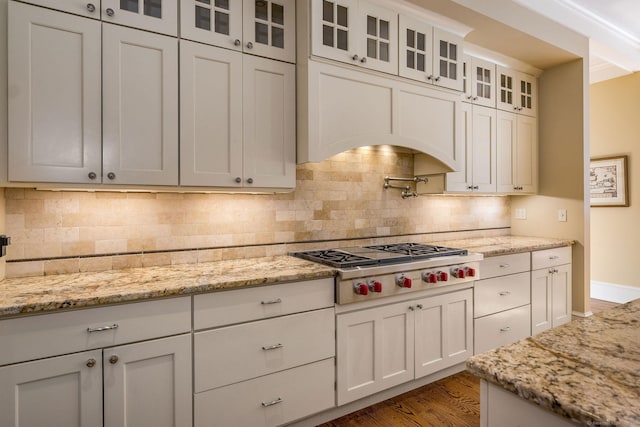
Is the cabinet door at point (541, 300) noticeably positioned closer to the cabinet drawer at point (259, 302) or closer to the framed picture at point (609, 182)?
the framed picture at point (609, 182)

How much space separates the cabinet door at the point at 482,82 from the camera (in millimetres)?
3363

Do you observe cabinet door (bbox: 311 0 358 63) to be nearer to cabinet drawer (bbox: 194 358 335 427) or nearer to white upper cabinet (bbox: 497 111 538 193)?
cabinet drawer (bbox: 194 358 335 427)

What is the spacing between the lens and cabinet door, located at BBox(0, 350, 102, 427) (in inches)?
55.3

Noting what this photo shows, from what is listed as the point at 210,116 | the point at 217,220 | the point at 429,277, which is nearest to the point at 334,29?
the point at 210,116

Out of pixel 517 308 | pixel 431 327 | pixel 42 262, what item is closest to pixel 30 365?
pixel 42 262

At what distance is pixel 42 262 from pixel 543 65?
4.63 meters

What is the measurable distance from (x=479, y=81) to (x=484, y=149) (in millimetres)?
635

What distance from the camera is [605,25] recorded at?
3793 millimetres

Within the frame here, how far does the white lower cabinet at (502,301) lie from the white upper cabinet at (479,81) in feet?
4.82

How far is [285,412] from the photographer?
1972 millimetres

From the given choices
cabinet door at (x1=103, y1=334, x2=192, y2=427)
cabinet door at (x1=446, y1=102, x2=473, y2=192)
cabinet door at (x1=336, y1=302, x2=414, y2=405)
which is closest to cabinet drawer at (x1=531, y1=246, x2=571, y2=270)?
cabinet door at (x1=446, y1=102, x2=473, y2=192)

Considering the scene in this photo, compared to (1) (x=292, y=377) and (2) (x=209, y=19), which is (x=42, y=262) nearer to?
(1) (x=292, y=377)

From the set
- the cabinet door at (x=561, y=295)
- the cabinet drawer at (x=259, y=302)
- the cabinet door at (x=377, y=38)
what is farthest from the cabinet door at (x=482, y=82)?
the cabinet drawer at (x=259, y=302)

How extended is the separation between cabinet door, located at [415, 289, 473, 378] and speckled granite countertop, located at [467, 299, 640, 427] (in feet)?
4.80
